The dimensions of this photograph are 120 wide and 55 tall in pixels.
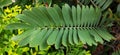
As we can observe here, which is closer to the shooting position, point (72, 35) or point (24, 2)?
point (72, 35)

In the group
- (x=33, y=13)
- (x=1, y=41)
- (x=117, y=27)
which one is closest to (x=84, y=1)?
(x=117, y=27)

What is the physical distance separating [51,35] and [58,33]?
0.27 ft

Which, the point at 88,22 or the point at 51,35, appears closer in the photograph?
the point at 51,35

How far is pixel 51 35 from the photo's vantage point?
1896 millimetres

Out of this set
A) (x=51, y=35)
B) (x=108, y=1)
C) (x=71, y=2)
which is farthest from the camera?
(x=71, y=2)

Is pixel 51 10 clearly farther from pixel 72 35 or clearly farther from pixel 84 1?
pixel 84 1

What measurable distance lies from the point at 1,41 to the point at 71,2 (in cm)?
97

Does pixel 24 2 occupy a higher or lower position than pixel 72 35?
higher

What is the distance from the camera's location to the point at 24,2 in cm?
254

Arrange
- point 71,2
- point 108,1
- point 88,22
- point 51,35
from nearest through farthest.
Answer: point 51,35
point 88,22
point 108,1
point 71,2

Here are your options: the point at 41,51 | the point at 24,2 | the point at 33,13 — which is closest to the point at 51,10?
the point at 33,13

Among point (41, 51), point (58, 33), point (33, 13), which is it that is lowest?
point (41, 51)

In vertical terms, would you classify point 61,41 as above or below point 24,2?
below

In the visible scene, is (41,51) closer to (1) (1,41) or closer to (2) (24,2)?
(1) (1,41)
